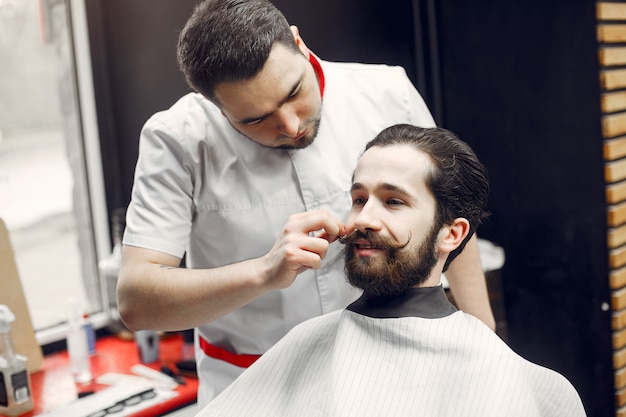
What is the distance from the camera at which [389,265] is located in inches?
58.2

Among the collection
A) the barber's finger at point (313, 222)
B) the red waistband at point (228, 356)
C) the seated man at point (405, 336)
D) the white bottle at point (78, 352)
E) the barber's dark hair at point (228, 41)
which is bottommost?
the white bottle at point (78, 352)

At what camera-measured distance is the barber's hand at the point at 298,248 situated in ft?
4.50

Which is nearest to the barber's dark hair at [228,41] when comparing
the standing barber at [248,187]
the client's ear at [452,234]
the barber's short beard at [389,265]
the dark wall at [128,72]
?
the standing barber at [248,187]

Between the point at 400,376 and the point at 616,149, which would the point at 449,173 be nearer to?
the point at 400,376

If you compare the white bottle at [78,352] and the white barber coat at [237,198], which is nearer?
the white barber coat at [237,198]

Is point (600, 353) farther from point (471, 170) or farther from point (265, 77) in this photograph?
point (265, 77)

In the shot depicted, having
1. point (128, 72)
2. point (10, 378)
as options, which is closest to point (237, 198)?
point (10, 378)

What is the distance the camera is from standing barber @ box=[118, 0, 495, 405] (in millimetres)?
1456

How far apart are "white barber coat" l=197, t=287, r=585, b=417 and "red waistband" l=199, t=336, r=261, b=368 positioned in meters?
0.16

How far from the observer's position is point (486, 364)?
54.7 inches

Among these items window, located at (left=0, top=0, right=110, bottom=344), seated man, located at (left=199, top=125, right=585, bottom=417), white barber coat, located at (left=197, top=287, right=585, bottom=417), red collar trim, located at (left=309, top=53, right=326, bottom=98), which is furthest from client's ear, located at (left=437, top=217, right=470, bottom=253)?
window, located at (left=0, top=0, right=110, bottom=344)

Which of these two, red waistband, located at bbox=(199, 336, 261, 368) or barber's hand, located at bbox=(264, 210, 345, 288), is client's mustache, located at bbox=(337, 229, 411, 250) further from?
red waistband, located at bbox=(199, 336, 261, 368)

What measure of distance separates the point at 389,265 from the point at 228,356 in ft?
1.92

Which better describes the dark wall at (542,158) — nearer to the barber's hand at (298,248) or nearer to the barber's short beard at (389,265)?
the barber's short beard at (389,265)
